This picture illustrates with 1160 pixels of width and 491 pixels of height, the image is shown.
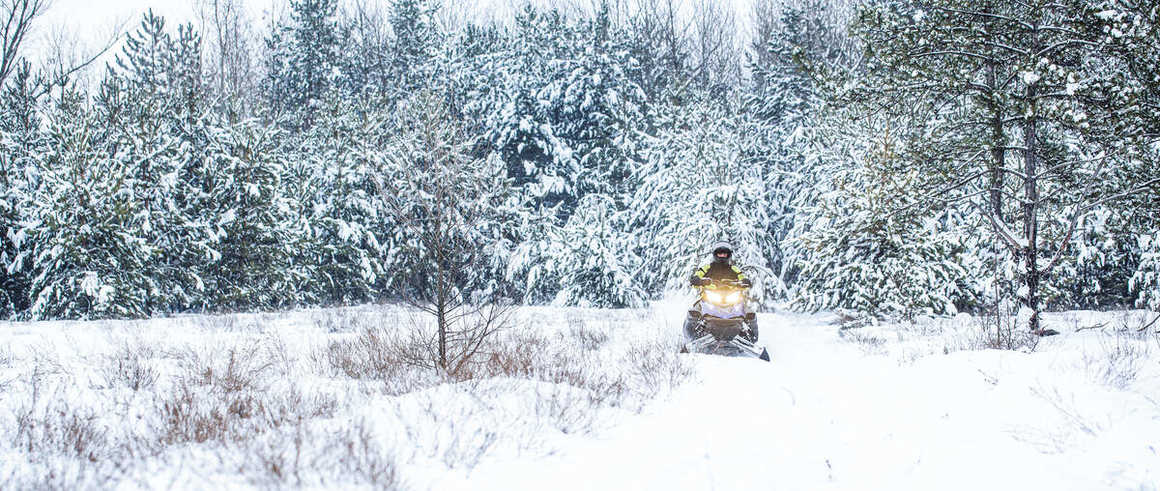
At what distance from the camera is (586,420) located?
4.82m

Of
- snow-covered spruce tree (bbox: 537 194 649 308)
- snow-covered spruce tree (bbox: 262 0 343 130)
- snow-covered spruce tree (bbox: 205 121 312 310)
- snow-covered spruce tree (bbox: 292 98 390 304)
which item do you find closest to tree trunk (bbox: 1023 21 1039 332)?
snow-covered spruce tree (bbox: 537 194 649 308)

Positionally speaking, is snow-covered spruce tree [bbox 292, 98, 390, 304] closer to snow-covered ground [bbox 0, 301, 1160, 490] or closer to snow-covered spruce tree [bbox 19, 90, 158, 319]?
snow-covered spruce tree [bbox 19, 90, 158, 319]

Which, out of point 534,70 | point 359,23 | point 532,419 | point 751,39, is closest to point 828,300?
point 532,419

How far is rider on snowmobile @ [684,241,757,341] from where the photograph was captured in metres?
8.82

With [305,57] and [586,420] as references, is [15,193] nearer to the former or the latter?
[586,420]

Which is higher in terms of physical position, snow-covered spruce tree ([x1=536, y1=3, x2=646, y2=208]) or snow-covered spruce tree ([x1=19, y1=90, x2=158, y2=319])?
snow-covered spruce tree ([x1=536, y1=3, x2=646, y2=208])

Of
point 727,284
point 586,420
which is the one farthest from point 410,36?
point 586,420

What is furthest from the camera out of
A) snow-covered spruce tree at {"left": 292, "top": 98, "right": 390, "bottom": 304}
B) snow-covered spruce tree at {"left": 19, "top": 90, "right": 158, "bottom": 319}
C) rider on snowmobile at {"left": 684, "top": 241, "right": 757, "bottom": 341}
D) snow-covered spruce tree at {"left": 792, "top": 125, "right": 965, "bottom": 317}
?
snow-covered spruce tree at {"left": 292, "top": 98, "right": 390, "bottom": 304}

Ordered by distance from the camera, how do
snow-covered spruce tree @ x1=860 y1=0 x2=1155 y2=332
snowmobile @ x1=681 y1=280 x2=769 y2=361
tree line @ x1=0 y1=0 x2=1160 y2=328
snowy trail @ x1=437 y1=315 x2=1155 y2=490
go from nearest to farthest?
snowy trail @ x1=437 y1=315 x2=1155 y2=490
tree line @ x1=0 y1=0 x2=1160 y2=328
snow-covered spruce tree @ x1=860 y1=0 x2=1155 y2=332
snowmobile @ x1=681 y1=280 x2=769 y2=361

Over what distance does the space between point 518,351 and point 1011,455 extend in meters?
5.06

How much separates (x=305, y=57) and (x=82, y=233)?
21403 millimetres

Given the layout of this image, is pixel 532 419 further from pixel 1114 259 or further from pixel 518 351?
pixel 1114 259

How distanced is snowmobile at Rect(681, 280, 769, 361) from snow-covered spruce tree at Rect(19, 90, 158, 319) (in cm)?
1339

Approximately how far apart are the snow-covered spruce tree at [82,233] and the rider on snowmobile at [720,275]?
43.4 ft
